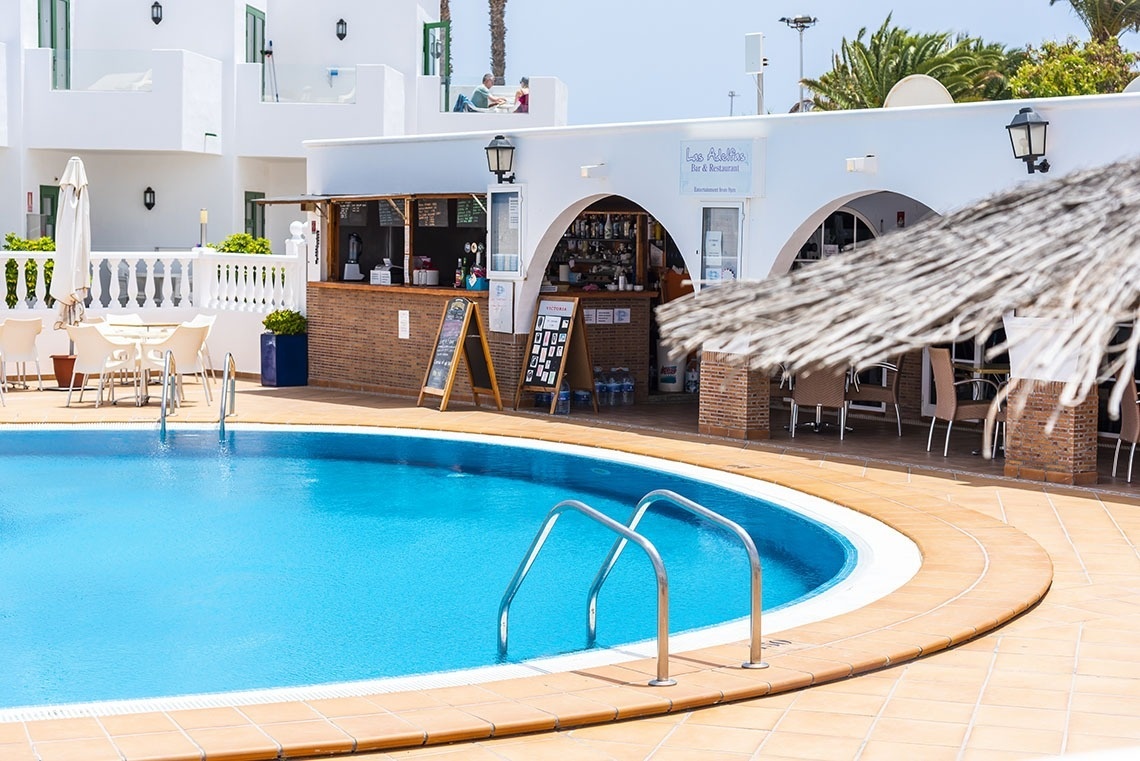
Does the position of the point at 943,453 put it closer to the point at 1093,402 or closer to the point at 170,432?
the point at 1093,402

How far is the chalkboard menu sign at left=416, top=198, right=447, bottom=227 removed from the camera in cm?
1822

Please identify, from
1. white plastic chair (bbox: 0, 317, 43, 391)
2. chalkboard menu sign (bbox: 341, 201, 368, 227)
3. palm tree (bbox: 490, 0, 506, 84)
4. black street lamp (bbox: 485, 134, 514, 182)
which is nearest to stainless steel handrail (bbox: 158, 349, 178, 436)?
white plastic chair (bbox: 0, 317, 43, 391)

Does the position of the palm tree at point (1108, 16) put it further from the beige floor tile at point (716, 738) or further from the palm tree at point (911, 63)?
the beige floor tile at point (716, 738)

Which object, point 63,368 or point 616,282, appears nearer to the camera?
point 616,282

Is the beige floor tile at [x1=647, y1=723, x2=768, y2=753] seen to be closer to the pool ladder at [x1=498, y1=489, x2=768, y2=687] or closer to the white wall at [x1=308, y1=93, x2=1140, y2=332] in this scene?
the pool ladder at [x1=498, y1=489, x2=768, y2=687]

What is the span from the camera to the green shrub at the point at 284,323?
1928 centimetres

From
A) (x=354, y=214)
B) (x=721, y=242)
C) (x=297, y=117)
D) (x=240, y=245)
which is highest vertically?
(x=297, y=117)

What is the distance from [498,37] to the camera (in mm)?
40688

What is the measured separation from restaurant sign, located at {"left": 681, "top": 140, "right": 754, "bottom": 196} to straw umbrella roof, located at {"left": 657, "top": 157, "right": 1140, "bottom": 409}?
1018 centimetres

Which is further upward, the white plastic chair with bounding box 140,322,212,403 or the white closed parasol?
the white closed parasol

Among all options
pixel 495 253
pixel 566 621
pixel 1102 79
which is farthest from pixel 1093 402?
pixel 1102 79

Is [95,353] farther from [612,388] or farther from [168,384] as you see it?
[612,388]

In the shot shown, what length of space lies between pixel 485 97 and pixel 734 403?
1536 centimetres

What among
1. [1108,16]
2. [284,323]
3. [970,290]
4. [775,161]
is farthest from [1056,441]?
[1108,16]
